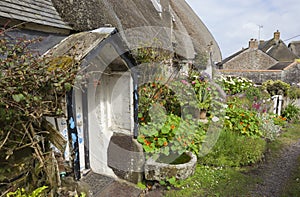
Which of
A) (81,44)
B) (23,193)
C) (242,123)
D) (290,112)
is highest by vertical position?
(81,44)

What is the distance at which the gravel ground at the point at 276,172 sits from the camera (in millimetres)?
3582

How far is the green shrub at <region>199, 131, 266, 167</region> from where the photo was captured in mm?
4379

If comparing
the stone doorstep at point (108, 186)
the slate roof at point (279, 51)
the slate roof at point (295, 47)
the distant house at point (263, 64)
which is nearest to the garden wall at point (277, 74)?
the distant house at point (263, 64)

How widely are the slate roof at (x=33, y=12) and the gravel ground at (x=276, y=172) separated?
4166 mm

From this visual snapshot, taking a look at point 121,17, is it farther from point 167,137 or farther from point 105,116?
point 167,137

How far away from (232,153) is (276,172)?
91 cm

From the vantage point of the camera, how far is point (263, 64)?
21766 mm

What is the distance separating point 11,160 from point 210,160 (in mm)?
3645

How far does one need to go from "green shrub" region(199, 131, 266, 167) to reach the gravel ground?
0.29m

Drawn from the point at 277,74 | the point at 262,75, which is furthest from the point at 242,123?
the point at 277,74

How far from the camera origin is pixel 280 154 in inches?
203

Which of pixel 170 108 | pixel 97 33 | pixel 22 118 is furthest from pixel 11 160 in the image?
pixel 170 108

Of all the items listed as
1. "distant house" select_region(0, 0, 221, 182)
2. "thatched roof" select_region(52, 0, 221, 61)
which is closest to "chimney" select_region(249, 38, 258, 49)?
"thatched roof" select_region(52, 0, 221, 61)

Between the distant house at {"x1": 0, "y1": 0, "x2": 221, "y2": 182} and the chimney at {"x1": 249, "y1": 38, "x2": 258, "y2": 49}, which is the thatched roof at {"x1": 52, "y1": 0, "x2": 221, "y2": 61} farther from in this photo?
the chimney at {"x1": 249, "y1": 38, "x2": 258, "y2": 49}
